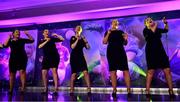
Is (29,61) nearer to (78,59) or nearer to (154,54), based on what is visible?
(78,59)

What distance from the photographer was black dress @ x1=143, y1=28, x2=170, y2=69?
4.04m

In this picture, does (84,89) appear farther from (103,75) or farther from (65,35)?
(65,35)

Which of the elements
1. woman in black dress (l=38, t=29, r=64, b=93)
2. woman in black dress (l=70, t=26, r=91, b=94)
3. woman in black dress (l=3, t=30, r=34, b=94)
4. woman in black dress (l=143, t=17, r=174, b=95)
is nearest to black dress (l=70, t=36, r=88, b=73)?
woman in black dress (l=70, t=26, r=91, b=94)

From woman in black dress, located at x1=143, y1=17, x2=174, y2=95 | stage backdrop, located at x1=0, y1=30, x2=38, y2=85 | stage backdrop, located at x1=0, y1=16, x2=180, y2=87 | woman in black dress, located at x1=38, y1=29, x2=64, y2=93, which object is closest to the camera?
woman in black dress, located at x1=143, y1=17, x2=174, y2=95

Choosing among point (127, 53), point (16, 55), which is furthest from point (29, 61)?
point (127, 53)

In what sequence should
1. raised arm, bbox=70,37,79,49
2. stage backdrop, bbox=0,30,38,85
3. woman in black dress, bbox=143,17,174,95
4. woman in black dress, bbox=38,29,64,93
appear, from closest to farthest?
woman in black dress, bbox=143,17,174,95 → raised arm, bbox=70,37,79,49 → woman in black dress, bbox=38,29,64,93 → stage backdrop, bbox=0,30,38,85

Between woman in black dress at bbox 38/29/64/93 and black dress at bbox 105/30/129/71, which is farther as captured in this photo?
woman in black dress at bbox 38/29/64/93

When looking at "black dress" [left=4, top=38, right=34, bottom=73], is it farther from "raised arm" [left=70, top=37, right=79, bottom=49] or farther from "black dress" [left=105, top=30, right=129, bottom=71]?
"black dress" [left=105, top=30, right=129, bottom=71]

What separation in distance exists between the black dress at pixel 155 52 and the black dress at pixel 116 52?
0.42 metres

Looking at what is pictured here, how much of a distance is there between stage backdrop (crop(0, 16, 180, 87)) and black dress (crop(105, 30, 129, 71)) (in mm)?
1409

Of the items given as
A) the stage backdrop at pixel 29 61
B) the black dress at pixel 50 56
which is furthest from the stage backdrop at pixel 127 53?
the black dress at pixel 50 56

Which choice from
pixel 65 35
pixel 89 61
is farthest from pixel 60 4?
pixel 89 61

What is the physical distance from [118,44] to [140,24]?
5.39ft

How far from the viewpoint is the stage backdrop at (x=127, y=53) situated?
5.44m
